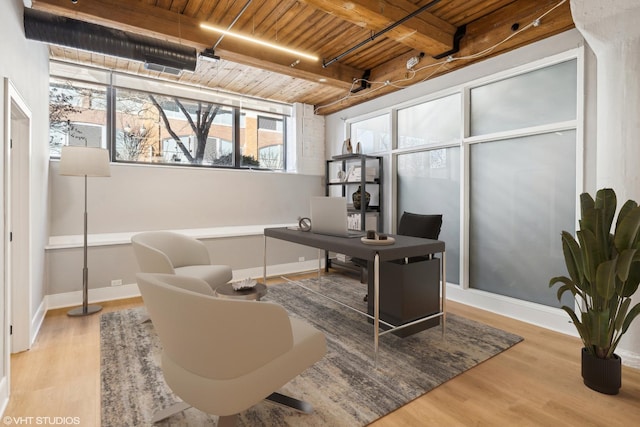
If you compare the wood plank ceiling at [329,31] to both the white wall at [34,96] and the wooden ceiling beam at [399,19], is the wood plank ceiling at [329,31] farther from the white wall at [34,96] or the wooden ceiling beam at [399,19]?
the white wall at [34,96]

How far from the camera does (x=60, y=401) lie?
6.72 feet

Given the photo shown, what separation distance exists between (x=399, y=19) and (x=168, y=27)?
2.36 metres

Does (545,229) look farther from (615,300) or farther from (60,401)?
(60,401)

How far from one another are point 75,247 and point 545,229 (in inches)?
202

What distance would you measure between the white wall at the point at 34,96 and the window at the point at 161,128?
2.29ft

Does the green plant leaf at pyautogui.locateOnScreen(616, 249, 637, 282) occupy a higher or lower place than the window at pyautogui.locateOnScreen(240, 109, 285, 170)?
lower

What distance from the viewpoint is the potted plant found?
2.05 m

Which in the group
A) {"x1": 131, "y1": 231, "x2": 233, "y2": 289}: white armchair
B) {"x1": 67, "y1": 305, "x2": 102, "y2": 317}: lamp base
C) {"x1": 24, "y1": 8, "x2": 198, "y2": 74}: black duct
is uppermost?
{"x1": 24, "y1": 8, "x2": 198, "y2": 74}: black duct

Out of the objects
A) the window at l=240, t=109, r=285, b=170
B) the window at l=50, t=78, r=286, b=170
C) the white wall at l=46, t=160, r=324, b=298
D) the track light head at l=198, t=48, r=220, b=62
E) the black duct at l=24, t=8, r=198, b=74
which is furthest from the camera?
the window at l=240, t=109, r=285, b=170

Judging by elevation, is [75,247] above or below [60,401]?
above

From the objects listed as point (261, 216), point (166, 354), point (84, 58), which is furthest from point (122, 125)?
point (166, 354)

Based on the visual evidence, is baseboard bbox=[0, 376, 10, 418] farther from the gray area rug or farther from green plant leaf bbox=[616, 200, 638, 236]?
green plant leaf bbox=[616, 200, 638, 236]

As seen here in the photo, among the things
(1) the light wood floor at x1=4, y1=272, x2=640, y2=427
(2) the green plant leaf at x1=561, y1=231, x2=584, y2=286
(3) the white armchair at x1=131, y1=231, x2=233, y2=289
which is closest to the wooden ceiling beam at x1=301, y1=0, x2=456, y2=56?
(2) the green plant leaf at x1=561, y1=231, x2=584, y2=286

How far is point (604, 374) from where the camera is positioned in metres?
2.15
